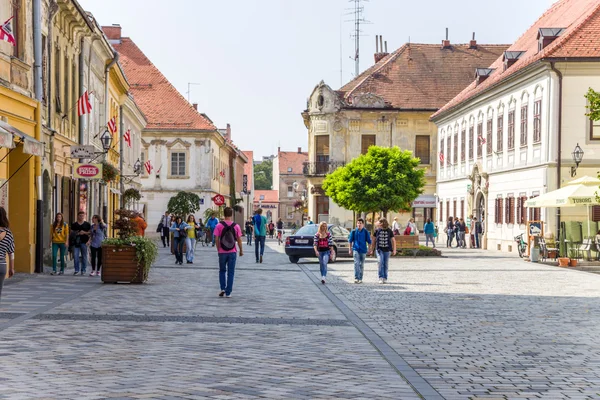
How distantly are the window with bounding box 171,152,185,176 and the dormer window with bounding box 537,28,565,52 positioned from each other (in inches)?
1395

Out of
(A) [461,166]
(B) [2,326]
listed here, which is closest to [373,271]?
(B) [2,326]

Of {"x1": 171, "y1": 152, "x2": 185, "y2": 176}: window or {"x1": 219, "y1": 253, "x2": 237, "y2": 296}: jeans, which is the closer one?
{"x1": 219, "y1": 253, "x2": 237, "y2": 296}: jeans

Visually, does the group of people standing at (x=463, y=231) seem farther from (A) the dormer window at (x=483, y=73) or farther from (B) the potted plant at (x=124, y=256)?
(B) the potted plant at (x=124, y=256)

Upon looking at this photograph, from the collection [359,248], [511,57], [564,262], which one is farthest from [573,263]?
[511,57]

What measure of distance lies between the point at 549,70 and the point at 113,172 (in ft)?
55.4

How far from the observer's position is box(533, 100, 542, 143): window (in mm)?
40406

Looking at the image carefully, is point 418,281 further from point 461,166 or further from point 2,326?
point 461,166

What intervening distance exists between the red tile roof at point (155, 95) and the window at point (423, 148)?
1521 centimetres

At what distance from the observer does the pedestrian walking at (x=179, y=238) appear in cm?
3164

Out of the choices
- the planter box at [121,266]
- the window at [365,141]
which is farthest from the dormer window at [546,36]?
the window at [365,141]

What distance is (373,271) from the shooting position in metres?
29.6

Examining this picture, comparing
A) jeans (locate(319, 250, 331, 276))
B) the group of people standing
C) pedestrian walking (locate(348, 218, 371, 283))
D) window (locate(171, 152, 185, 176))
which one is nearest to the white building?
the group of people standing

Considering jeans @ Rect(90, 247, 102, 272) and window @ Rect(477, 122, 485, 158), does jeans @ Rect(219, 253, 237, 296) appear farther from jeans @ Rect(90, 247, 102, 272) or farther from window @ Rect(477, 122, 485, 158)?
window @ Rect(477, 122, 485, 158)

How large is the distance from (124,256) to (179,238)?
36.9 ft
